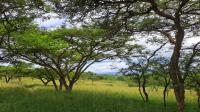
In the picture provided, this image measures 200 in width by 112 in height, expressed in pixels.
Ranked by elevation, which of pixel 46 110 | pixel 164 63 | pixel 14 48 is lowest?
pixel 46 110

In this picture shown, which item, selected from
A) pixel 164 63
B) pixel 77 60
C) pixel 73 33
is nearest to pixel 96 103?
pixel 164 63

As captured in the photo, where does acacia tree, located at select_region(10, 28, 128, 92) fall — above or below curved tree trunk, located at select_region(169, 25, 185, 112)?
above

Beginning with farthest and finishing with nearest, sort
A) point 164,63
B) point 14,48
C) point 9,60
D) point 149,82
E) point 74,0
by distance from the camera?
point 149,82 < point 9,60 < point 14,48 < point 164,63 < point 74,0

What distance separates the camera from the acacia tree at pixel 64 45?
2439cm

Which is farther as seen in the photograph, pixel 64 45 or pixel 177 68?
pixel 64 45

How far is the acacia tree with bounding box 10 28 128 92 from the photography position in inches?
960

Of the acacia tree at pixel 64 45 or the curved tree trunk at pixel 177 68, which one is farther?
the acacia tree at pixel 64 45

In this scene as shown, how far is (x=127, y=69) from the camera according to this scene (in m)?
26.5

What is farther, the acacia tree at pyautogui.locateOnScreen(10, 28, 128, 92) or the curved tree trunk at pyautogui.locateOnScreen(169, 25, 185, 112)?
the acacia tree at pyautogui.locateOnScreen(10, 28, 128, 92)

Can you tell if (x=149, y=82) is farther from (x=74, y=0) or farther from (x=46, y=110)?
(x=74, y=0)

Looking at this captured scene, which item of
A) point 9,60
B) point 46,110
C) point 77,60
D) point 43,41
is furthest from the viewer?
point 77,60

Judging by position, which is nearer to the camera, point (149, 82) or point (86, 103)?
point (86, 103)

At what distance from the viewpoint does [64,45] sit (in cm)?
2464

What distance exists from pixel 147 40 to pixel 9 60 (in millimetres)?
10153
